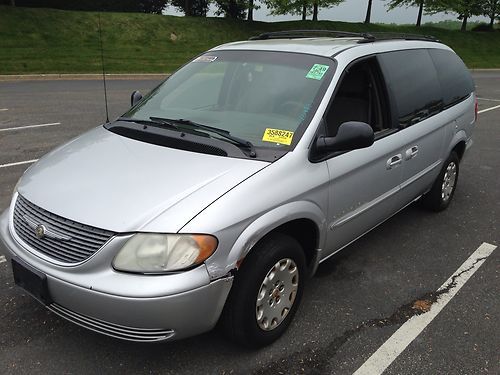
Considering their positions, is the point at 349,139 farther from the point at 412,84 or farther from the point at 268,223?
the point at 412,84

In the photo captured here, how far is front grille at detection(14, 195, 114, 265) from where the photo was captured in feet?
7.61

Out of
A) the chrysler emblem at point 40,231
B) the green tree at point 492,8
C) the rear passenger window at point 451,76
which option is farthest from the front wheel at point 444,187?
the green tree at point 492,8

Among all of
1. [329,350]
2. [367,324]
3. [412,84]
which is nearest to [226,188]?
[329,350]

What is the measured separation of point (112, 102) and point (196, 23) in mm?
15698

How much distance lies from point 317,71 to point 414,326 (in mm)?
1765

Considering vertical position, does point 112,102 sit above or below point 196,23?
below

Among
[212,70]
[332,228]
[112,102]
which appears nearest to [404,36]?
[212,70]

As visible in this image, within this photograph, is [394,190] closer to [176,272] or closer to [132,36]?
[176,272]

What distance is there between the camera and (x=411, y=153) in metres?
3.90

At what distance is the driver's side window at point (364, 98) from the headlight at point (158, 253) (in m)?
1.53

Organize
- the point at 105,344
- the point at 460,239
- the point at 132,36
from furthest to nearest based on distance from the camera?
1. the point at 132,36
2. the point at 460,239
3. the point at 105,344

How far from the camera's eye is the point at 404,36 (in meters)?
4.45

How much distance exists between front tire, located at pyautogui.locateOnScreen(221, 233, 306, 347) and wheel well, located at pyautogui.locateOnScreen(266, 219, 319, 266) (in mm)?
104

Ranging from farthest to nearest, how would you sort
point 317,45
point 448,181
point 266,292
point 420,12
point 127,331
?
1. point 420,12
2. point 448,181
3. point 317,45
4. point 266,292
5. point 127,331
